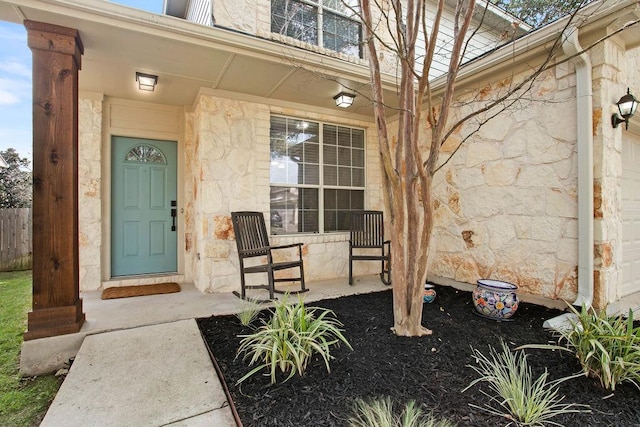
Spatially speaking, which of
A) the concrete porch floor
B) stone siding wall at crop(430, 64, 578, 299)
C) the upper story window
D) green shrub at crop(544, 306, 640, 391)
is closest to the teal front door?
the concrete porch floor

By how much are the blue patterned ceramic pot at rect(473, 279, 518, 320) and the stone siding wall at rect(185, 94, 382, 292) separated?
2.07 meters

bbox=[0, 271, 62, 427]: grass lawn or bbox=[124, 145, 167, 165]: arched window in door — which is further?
bbox=[124, 145, 167, 165]: arched window in door

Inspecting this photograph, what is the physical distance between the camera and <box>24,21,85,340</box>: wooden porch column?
220cm

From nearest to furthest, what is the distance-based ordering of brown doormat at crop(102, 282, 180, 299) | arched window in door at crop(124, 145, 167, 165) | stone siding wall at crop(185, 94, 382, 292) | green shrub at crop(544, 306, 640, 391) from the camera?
1. green shrub at crop(544, 306, 640, 391)
2. brown doormat at crop(102, 282, 180, 299)
3. stone siding wall at crop(185, 94, 382, 292)
4. arched window in door at crop(124, 145, 167, 165)

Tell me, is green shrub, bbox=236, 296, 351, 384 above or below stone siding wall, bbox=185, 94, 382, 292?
below

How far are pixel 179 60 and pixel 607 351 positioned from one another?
3.88 meters

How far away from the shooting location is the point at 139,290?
140 inches

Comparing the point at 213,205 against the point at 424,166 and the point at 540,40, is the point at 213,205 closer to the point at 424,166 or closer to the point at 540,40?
the point at 424,166

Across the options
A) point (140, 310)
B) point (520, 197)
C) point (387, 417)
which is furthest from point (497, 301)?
point (140, 310)

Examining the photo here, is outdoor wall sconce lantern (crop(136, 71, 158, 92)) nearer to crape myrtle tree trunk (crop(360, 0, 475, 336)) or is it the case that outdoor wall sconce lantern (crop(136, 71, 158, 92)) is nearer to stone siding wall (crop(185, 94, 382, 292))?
stone siding wall (crop(185, 94, 382, 292))

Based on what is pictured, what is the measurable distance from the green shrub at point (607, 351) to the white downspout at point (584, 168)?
2.47 feet

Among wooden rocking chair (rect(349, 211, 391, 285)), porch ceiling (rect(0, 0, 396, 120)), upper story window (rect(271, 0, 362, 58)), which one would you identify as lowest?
wooden rocking chair (rect(349, 211, 391, 285))

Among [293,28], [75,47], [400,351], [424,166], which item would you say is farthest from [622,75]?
[75,47]

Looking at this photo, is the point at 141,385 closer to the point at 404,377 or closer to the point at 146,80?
the point at 404,377
